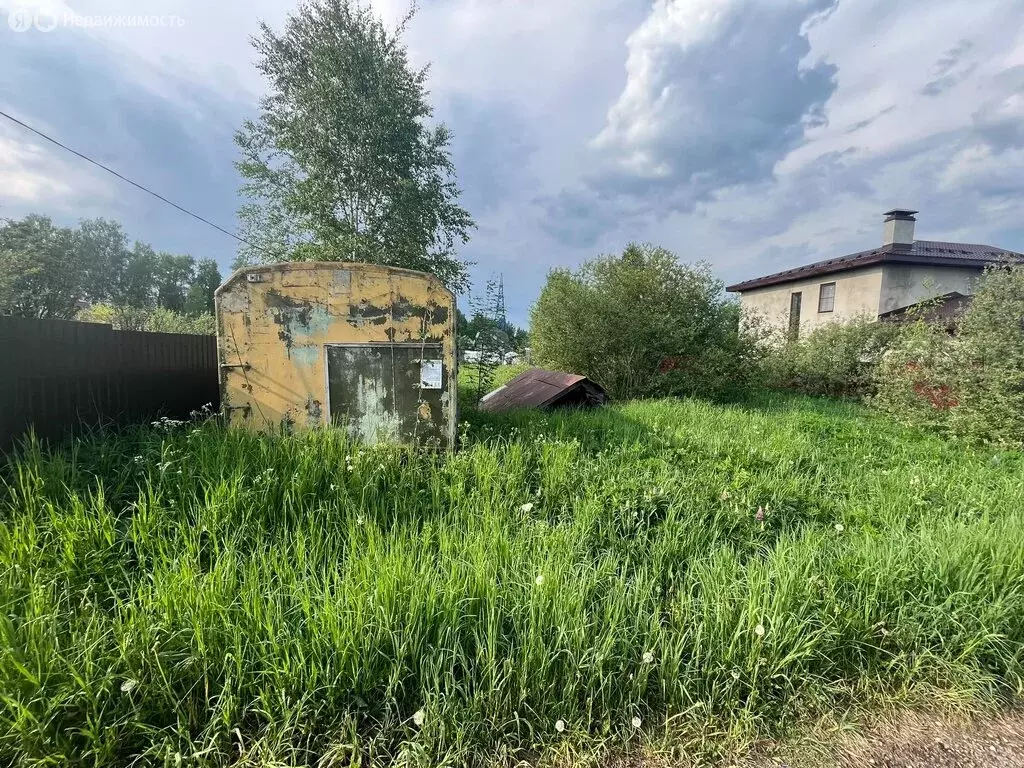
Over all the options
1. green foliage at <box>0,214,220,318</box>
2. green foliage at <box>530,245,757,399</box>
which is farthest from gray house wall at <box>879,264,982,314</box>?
green foliage at <box>0,214,220,318</box>

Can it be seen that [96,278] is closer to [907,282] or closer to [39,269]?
[39,269]

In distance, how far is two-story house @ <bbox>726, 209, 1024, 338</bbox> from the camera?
14.6 metres

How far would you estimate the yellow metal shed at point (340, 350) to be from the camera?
4.78 meters

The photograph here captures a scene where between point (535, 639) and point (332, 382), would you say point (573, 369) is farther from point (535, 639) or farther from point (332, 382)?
point (535, 639)

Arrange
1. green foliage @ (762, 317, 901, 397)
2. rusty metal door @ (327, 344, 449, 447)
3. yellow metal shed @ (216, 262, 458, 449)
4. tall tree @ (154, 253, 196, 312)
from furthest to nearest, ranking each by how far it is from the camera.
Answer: tall tree @ (154, 253, 196, 312) < green foliage @ (762, 317, 901, 397) < rusty metal door @ (327, 344, 449, 447) < yellow metal shed @ (216, 262, 458, 449)

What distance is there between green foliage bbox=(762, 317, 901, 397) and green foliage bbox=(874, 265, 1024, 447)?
12.5 feet

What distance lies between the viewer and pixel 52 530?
2.62 m

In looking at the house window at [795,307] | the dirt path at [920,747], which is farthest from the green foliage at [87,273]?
the house window at [795,307]

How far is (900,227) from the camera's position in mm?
16031

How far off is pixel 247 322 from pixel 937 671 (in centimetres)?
631

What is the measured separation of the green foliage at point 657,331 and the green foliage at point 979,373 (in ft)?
11.3

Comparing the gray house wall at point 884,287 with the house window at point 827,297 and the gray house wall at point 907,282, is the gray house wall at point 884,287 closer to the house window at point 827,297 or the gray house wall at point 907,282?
the gray house wall at point 907,282

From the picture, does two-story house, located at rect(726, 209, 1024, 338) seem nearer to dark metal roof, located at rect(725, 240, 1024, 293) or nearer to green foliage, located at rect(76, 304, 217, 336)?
dark metal roof, located at rect(725, 240, 1024, 293)

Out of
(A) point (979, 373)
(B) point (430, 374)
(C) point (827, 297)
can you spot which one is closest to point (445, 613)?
(B) point (430, 374)
